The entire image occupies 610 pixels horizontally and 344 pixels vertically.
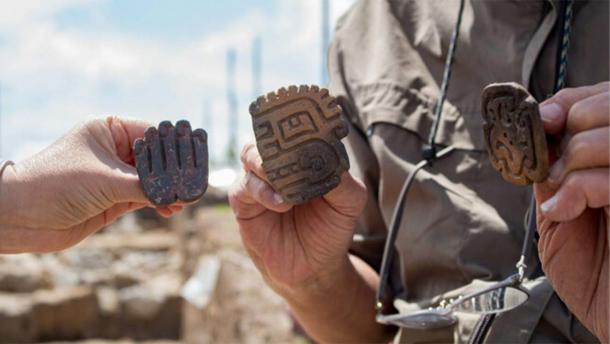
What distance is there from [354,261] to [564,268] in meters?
0.96

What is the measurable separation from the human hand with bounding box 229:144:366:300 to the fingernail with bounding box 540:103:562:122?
1.85 feet

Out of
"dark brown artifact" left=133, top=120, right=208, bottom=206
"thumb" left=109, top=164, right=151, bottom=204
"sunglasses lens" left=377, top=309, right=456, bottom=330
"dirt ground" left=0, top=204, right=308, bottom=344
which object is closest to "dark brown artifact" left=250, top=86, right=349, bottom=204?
"dark brown artifact" left=133, top=120, right=208, bottom=206

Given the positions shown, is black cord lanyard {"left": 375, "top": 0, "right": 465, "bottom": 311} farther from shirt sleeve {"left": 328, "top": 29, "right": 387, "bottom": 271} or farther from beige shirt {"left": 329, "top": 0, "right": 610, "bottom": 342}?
shirt sleeve {"left": 328, "top": 29, "right": 387, "bottom": 271}

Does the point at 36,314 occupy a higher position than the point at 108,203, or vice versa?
the point at 108,203

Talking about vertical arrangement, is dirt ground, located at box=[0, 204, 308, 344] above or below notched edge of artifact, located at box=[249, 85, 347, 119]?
below

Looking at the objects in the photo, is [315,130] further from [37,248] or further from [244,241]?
[37,248]

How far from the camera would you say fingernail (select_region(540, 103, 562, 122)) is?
137 cm

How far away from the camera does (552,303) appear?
6.19 ft

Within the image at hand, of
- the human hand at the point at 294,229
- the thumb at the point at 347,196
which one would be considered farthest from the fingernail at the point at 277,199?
the thumb at the point at 347,196

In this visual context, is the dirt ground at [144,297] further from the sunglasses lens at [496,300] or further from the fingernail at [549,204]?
the fingernail at [549,204]

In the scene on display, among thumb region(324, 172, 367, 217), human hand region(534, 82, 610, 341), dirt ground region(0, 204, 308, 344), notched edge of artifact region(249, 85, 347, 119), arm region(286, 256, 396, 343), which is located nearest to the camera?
human hand region(534, 82, 610, 341)

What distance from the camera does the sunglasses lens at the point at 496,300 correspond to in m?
1.77

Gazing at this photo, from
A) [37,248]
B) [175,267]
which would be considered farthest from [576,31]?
[175,267]

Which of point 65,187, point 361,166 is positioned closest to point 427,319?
point 361,166
